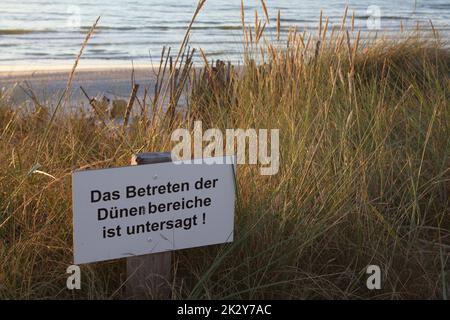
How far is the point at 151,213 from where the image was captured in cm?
219

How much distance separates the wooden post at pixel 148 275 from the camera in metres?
2.24

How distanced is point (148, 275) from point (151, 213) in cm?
19

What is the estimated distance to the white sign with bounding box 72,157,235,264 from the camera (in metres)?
2.11

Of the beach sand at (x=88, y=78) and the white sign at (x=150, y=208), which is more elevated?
the beach sand at (x=88, y=78)

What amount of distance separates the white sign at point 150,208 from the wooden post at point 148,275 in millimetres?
44

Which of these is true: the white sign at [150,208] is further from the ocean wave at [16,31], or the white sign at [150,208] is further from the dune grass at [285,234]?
the ocean wave at [16,31]

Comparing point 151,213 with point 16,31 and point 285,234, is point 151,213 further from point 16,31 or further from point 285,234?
point 16,31

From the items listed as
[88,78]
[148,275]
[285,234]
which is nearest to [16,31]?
[88,78]

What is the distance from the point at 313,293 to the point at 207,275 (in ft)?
1.21

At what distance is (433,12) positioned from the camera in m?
17.6

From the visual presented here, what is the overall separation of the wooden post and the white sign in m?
0.04

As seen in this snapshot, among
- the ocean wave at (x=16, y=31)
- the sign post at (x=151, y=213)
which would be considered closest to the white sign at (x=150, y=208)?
the sign post at (x=151, y=213)
